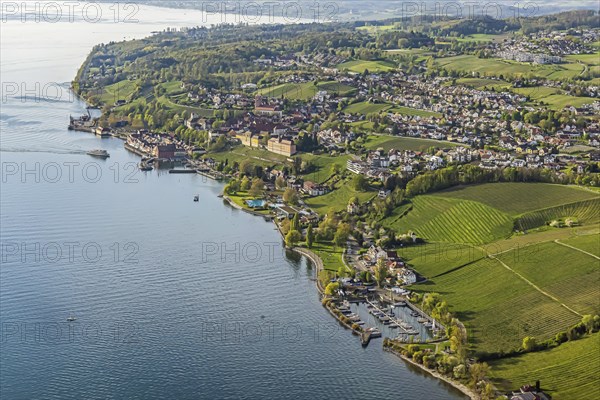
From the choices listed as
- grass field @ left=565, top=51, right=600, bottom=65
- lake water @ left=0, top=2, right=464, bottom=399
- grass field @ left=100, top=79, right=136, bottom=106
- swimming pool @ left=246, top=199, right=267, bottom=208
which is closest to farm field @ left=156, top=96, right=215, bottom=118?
grass field @ left=100, top=79, right=136, bottom=106

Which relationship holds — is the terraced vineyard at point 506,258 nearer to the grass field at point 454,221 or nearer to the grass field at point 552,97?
the grass field at point 454,221

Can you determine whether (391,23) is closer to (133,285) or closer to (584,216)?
(584,216)

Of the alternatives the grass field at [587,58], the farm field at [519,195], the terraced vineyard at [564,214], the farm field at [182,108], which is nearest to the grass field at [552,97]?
the grass field at [587,58]

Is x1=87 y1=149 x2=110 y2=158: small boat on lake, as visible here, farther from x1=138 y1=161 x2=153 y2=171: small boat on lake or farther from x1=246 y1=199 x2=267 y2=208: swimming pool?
x1=246 y1=199 x2=267 y2=208: swimming pool

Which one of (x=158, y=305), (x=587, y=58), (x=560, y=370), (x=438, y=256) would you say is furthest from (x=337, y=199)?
(x=587, y=58)

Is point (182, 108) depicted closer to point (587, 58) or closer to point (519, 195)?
point (519, 195)

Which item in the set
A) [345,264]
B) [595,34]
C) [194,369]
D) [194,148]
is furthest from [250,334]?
[595,34]
